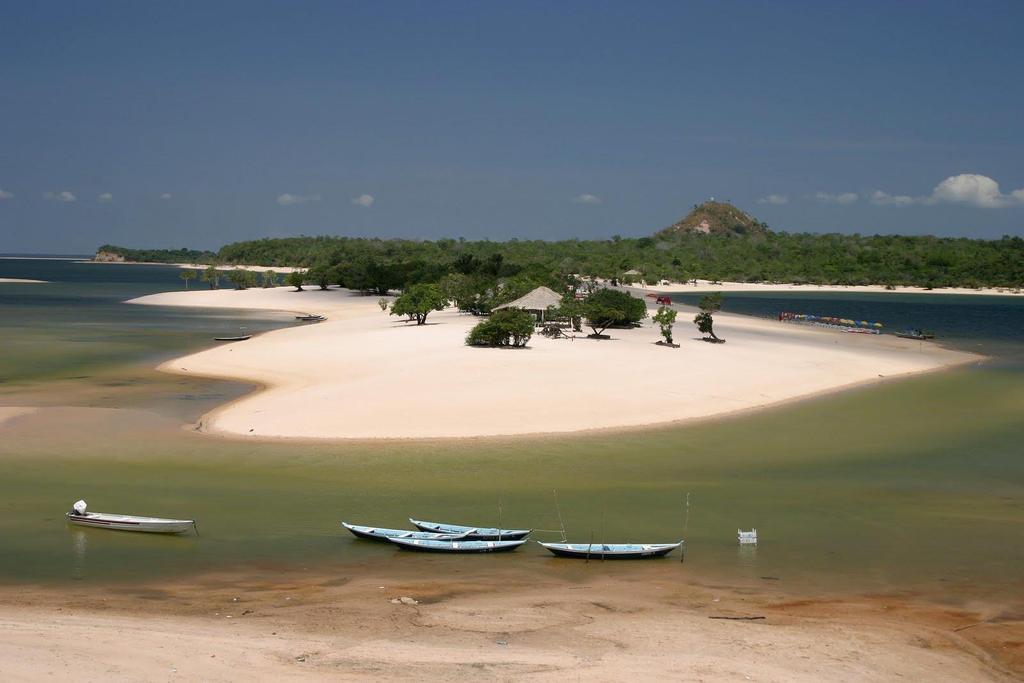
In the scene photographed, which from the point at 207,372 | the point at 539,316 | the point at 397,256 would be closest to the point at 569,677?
the point at 207,372

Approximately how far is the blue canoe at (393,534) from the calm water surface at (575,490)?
0.29m

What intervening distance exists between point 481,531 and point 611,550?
2737 mm

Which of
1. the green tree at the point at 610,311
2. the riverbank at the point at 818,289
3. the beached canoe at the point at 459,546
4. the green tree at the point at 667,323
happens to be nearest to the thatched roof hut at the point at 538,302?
the green tree at the point at 610,311

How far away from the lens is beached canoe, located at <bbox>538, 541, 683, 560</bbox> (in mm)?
19625

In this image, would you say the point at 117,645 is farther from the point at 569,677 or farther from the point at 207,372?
the point at 207,372

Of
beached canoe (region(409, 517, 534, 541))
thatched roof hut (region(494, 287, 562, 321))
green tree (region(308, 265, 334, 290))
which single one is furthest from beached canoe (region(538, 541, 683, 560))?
green tree (region(308, 265, 334, 290))

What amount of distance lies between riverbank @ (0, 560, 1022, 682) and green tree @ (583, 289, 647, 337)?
3628 centimetres

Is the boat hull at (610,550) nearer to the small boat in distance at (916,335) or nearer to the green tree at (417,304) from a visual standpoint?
the green tree at (417,304)

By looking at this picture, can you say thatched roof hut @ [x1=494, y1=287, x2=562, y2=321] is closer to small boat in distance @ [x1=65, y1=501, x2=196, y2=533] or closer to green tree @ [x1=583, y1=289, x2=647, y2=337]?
green tree @ [x1=583, y1=289, x2=647, y2=337]

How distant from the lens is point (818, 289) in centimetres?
15500

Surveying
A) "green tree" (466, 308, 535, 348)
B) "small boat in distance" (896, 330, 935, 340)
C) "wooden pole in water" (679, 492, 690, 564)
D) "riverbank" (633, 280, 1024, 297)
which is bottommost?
"wooden pole in water" (679, 492, 690, 564)

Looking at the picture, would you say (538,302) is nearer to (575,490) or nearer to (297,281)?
(575,490)

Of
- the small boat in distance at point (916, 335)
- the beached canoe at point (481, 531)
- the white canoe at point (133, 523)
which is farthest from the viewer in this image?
the small boat in distance at point (916, 335)

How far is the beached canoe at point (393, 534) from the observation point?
2016cm
